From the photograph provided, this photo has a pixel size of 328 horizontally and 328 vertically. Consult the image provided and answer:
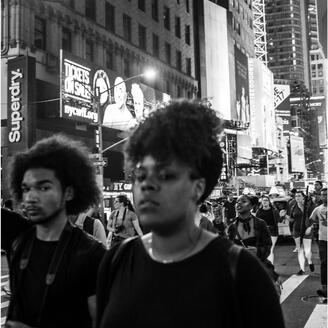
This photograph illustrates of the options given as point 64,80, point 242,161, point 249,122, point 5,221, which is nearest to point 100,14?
point 64,80

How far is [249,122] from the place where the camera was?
74625 mm

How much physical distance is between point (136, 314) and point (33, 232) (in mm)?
1295

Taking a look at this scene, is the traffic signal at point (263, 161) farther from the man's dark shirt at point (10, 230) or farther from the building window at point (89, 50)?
the man's dark shirt at point (10, 230)

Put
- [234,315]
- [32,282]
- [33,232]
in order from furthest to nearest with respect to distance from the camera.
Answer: [33,232]
[32,282]
[234,315]

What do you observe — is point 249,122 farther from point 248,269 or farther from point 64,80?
point 248,269

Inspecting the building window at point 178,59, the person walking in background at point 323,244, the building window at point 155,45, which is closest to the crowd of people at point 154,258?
the person walking in background at point 323,244

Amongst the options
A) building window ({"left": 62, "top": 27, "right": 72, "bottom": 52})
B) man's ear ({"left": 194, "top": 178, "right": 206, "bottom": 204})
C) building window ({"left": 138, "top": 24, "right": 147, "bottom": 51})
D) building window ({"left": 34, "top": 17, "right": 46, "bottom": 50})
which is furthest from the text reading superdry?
man's ear ({"left": 194, "top": 178, "right": 206, "bottom": 204})

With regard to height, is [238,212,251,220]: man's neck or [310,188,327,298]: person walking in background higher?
[238,212,251,220]: man's neck

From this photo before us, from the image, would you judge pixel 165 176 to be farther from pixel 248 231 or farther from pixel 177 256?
pixel 248 231

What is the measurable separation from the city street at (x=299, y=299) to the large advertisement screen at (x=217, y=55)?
1916 inches

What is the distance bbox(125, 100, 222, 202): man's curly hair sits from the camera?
6.23 feet

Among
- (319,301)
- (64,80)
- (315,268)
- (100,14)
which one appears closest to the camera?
(319,301)

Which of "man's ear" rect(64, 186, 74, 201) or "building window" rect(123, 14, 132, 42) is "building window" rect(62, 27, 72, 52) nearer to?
"building window" rect(123, 14, 132, 42)

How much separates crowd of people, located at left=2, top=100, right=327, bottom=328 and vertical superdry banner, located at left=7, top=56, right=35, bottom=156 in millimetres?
21330
